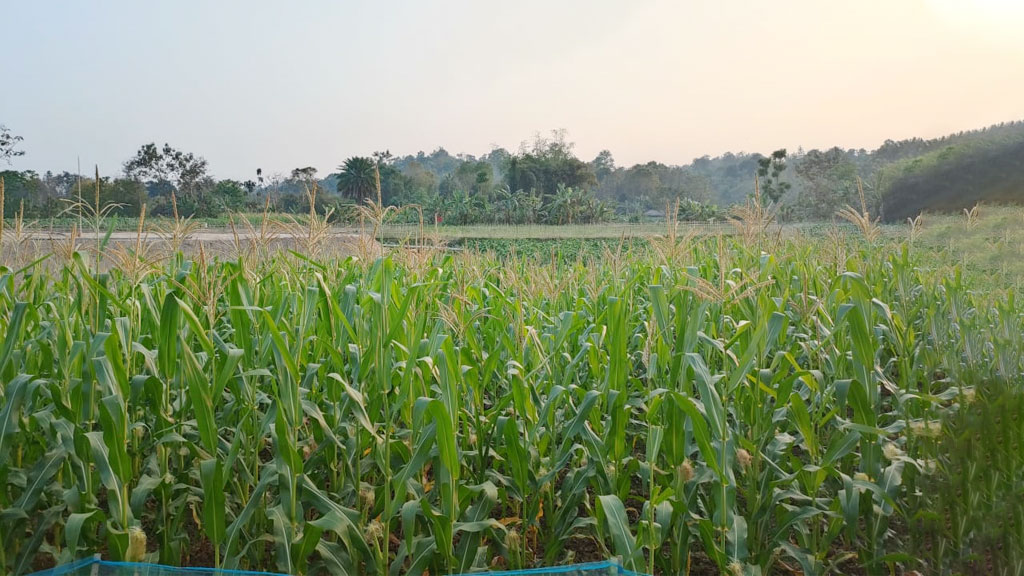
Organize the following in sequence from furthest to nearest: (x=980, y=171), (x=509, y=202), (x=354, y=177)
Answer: (x=354, y=177) < (x=509, y=202) < (x=980, y=171)

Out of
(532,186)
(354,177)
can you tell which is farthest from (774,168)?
(354,177)

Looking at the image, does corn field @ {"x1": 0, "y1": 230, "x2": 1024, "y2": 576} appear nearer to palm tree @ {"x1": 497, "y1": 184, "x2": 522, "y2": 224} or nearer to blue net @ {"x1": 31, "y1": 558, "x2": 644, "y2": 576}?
blue net @ {"x1": 31, "y1": 558, "x2": 644, "y2": 576}

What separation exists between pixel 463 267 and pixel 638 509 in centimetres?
287

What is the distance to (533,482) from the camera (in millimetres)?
2678

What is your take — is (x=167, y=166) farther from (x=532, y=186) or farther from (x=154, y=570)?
(x=154, y=570)

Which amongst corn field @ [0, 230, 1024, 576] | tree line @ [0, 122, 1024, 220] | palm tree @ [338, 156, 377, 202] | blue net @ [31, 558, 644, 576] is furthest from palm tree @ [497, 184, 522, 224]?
blue net @ [31, 558, 644, 576]

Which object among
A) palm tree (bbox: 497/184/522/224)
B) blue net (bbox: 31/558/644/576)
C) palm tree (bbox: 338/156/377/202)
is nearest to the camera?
blue net (bbox: 31/558/644/576)

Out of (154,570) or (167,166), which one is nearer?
(154,570)

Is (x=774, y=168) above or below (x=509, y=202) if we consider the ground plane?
above

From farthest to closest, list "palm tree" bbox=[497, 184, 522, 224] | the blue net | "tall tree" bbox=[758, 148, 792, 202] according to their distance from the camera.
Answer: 1. "palm tree" bbox=[497, 184, 522, 224]
2. "tall tree" bbox=[758, 148, 792, 202]
3. the blue net

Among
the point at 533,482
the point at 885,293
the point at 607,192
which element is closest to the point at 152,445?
the point at 533,482

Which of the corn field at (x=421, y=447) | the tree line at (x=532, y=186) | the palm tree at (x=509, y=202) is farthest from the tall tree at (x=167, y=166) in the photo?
the corn field at (x=421, y=447)

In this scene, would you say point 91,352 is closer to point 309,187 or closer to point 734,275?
point 309,187

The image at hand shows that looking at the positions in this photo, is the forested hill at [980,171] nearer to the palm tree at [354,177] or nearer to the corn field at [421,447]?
the corn field at [421,447]
